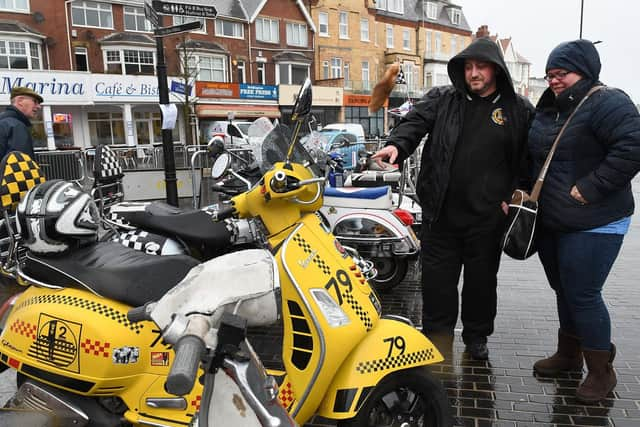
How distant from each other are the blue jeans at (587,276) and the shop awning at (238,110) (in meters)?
26.7

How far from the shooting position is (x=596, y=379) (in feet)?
10.1

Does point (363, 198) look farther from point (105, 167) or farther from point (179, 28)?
point (179, 28)

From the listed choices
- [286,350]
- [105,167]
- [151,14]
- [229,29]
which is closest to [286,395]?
[286,350]

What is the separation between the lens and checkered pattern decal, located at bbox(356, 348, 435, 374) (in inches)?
90.1

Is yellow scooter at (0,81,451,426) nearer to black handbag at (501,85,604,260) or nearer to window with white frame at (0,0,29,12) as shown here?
black handbag at (501,85,604,260)

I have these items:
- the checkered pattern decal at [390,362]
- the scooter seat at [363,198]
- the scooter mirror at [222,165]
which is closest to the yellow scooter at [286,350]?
the checkered pattern decal at [390,362]

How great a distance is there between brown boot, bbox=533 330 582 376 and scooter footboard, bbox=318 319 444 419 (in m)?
1.47

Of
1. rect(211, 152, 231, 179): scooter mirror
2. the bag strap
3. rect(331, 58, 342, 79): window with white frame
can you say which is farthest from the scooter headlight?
rect(331, 58, 342, 79): window with white frame

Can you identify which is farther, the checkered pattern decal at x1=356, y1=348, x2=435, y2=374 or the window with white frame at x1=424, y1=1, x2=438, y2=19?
the window with white frame at x1=424, y1=1, x2=438, y2=19

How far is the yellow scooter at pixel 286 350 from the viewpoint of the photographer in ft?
7.61

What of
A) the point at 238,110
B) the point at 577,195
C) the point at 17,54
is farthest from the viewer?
the point at 238,110

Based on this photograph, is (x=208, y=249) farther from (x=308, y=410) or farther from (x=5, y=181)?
(x=308, y=410)

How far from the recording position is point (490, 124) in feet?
10.5

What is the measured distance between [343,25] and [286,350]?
121 ft
